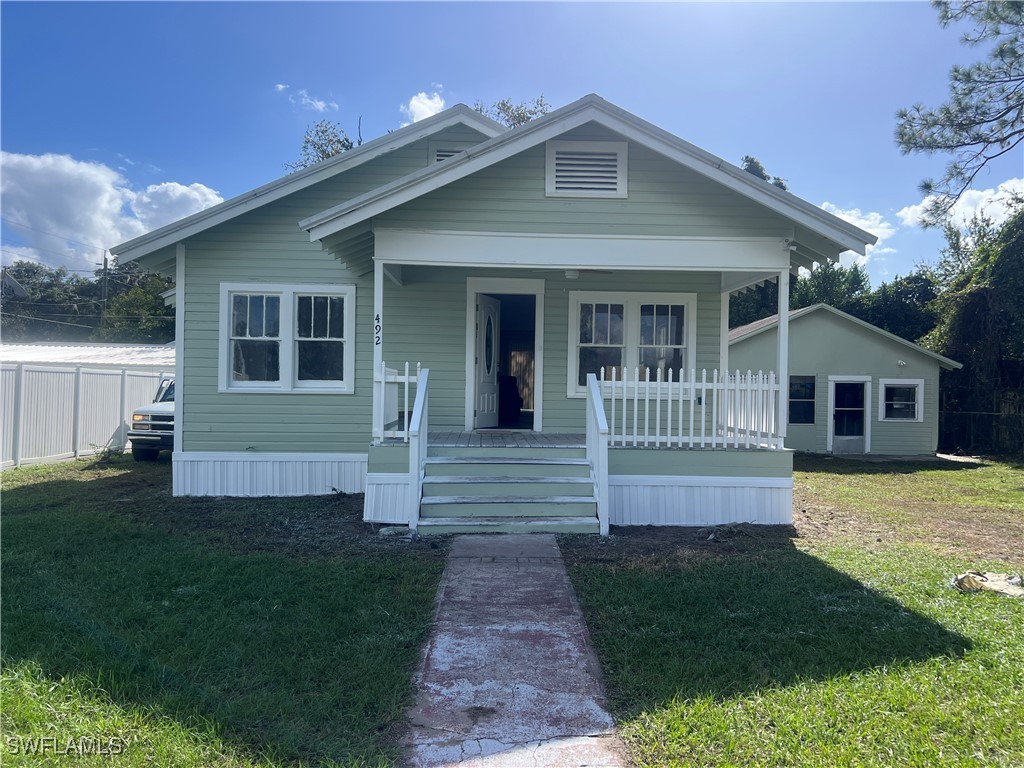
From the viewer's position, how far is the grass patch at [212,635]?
3037 mm

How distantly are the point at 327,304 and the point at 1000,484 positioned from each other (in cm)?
1260

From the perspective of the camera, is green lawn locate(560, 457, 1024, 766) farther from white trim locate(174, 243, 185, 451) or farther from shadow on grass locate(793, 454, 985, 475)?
shadow on grass locate(793, 454, 985, 475)

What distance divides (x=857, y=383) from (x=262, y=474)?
16.3m

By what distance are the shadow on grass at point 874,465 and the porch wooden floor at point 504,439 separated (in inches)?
324

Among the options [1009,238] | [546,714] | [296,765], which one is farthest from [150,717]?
[1009,238]

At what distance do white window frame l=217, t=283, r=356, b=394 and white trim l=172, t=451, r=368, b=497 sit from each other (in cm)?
95

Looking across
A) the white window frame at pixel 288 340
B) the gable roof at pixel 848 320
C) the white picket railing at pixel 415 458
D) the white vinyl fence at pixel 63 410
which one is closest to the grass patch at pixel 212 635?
the white picket railing at pixel 415 458

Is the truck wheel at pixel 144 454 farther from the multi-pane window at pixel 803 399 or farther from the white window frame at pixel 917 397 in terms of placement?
the white window frame at pixel 917 397

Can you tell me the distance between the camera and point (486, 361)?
10055 mm

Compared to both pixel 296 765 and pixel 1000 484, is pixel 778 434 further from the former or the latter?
pixel 1000 484

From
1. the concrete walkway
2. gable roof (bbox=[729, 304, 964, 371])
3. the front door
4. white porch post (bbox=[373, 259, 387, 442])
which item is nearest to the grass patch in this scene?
the concrete walkway

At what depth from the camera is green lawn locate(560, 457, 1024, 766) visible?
303cm

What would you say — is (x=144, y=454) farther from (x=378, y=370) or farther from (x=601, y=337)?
(x=601, y=337)

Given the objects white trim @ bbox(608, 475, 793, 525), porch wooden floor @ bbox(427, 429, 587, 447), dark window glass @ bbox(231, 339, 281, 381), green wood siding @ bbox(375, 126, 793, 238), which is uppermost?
green wood siding @ bbox(375, 126, 793, 238)
